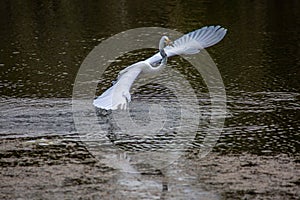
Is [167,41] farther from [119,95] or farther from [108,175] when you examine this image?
[108,175]

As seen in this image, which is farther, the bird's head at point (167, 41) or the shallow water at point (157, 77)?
the bird's head at point (167, 41)

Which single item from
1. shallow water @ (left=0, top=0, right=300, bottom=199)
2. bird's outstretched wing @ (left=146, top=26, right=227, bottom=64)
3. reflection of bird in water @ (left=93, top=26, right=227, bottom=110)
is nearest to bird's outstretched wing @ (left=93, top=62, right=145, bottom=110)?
reflection of bird in water @ (left=93, top=26, right=227, bottom=110)

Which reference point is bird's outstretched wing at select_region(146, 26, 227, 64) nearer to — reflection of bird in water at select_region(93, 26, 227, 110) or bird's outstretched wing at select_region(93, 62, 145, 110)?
reflection of bird in water at select_region(93, 26, 227, 110)

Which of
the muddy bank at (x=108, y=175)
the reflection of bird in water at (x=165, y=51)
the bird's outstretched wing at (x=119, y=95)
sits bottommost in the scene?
the muddy bank at (x=108, y=175)

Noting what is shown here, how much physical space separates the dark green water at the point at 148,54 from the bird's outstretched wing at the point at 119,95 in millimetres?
725

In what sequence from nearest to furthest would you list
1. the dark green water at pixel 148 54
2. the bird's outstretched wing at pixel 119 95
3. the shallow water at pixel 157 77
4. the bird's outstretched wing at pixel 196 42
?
the bird's outstretched wing at pixel 119 95 → the shallow water at pixel 157 77 → the dark green water at pixel 148 54 → the bird's outstretched wing at pixel 196 42

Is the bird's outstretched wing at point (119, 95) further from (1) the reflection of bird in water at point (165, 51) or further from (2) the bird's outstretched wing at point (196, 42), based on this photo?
(2) the bird's outstretched wing at point (196, 42)

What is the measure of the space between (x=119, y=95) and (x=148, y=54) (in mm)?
5430

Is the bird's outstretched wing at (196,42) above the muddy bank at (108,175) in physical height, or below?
above

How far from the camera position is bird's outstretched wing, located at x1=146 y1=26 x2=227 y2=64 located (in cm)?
1025

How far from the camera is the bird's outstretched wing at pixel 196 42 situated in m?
10.2

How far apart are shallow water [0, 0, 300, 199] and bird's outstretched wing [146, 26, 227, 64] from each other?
0.72 metres

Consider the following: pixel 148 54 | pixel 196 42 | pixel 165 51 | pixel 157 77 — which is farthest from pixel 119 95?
pixel 148 54

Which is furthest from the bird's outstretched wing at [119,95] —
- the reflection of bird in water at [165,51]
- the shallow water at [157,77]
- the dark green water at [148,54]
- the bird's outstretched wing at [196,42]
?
the bird's outstretched wing at [196,42]
